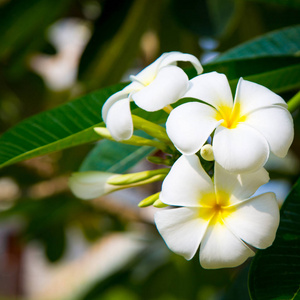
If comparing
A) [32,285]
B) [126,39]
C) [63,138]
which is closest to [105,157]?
[63,138]

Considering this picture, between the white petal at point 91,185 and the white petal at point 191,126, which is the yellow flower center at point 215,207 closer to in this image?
the white petal at point 191,126

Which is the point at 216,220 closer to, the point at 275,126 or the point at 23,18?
the point at 275,126

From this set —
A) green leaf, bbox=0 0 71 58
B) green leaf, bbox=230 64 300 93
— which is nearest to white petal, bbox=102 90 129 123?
green leaf, bbox=230 64 300 93

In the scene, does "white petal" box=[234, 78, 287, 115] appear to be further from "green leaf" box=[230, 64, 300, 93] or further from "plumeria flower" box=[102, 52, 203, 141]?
"green leaf" box=[230, 64, 300, 93]

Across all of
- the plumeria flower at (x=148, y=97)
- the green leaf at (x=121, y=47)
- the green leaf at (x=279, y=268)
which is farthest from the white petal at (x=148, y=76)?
the green leaf at (x=121, y=47)

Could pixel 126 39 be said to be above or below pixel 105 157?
below

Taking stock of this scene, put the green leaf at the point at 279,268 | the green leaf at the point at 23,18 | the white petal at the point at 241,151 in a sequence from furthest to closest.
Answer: the green leaf at the point at 23,18 → the green leaf at the point at 279,268 → the white petal at the point at 241,151

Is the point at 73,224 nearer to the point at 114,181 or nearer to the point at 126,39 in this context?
the point at 126,39
